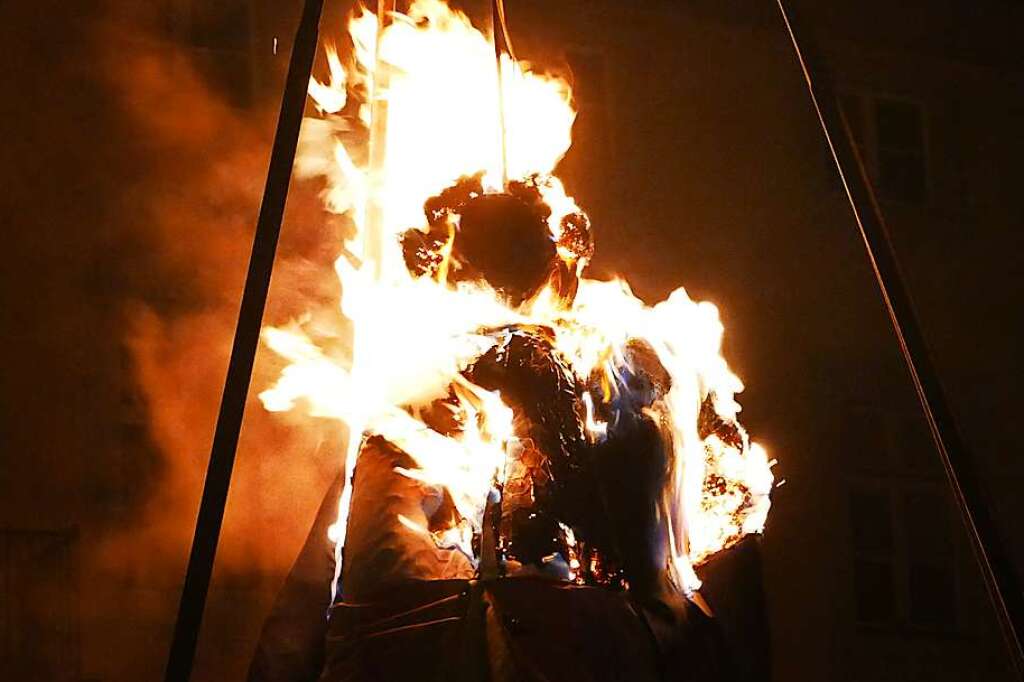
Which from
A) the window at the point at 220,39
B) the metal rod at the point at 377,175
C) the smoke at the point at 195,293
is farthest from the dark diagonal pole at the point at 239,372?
the window at the point at 220,39

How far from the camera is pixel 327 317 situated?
22.1ft

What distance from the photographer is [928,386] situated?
143 inches

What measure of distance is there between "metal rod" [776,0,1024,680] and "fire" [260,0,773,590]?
0.71m

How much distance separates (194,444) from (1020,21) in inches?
260

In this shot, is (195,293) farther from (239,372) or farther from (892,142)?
(892,142)

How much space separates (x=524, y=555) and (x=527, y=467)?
0.25 m

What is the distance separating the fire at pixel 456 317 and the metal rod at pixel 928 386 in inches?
28.0

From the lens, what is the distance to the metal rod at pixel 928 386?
3426 mm

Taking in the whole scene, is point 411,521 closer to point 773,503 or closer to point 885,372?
point 773,503

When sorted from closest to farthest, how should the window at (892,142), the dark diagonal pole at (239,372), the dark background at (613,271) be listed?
the dark diagonal pole at (239,372), the dark background at (613,271), the window at (892,142)

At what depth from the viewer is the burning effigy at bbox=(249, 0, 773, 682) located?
3264mm

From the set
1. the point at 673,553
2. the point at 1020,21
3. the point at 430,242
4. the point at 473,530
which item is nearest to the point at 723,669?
the point at 673,553

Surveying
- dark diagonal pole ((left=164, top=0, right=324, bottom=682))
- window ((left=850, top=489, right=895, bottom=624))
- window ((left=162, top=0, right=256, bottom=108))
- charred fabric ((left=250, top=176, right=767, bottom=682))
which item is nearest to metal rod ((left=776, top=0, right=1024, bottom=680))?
charred fabric ((left=250, top=176, right=767, bottom=682))

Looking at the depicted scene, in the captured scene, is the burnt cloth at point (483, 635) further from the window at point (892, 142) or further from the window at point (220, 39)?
the window at point (892, 142)
